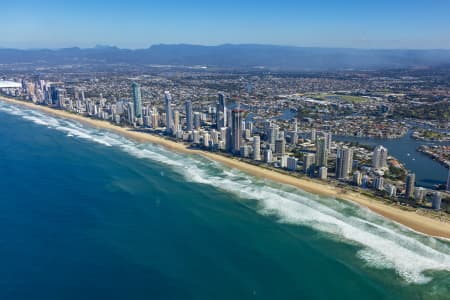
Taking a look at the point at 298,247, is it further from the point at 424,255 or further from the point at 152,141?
the point at 152,141

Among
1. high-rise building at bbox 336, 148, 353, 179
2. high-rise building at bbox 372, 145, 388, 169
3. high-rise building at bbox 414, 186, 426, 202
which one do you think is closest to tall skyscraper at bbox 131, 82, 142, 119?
high-rise building at bbox 336, 148, 353, 179

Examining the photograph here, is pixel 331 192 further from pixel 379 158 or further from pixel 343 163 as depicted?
Answer: pixel 379 158

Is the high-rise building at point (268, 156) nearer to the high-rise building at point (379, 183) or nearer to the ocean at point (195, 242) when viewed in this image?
the ocean at point (195, 242)

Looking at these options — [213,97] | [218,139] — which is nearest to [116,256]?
[218,139]

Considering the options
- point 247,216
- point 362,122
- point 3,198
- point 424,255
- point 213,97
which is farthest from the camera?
point 213,97

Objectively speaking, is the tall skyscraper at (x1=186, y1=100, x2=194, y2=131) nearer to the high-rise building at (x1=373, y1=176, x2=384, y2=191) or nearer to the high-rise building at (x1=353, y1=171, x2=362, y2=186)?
the high-rise building at (x1=353, y1=171, x2=362, y2=186)

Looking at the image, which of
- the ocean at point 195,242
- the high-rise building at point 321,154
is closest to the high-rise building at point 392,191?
the ocean at point 195,242
